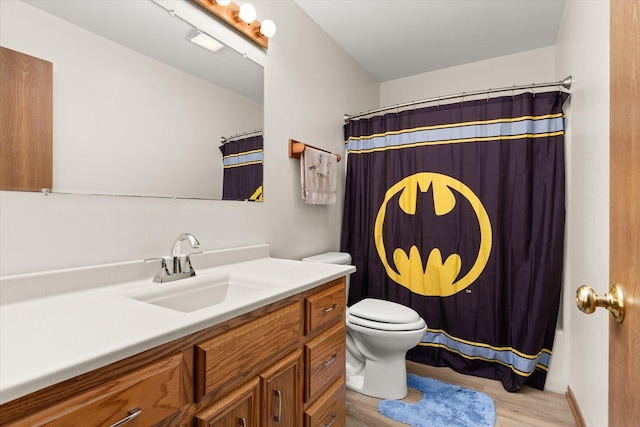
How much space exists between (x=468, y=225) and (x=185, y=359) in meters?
1.93

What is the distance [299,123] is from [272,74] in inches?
13.5

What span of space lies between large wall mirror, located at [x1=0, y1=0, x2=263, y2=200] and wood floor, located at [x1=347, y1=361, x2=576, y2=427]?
54.5 inches

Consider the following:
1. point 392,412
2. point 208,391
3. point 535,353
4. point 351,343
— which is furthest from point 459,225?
point 208,391

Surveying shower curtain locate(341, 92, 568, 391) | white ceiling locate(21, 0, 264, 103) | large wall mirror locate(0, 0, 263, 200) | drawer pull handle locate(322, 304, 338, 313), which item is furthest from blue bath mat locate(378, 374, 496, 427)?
white ceiling locate(21, 0, 264, 103)

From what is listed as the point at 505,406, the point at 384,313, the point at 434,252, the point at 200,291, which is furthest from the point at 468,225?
the point at 200,291

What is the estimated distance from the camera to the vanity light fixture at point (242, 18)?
4.82 feet

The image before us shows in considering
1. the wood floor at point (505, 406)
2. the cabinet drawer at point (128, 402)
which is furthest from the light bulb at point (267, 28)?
the wood floor at point (505, 406)

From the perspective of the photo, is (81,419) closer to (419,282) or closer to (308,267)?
(308,267)

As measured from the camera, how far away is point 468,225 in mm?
2152

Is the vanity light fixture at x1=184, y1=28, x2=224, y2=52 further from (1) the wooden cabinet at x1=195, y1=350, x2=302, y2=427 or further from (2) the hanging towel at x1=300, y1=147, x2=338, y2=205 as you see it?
(1) the wooden cabinet at x1=195, y1=350, x2=302, y2=427

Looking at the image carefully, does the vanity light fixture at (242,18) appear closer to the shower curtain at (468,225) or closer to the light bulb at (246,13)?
the light bulb at (246,13)

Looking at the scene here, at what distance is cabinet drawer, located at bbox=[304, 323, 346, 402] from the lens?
119 cm

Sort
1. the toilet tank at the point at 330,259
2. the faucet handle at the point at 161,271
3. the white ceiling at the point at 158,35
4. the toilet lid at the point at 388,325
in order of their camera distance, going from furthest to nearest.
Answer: the toilet tank at the point at 330,259, the toilet lid at the point at 388,325, the faucet handle at the point at 161,271, the white ceiling at the point at 158,35

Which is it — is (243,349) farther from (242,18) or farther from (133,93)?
(242,18)
